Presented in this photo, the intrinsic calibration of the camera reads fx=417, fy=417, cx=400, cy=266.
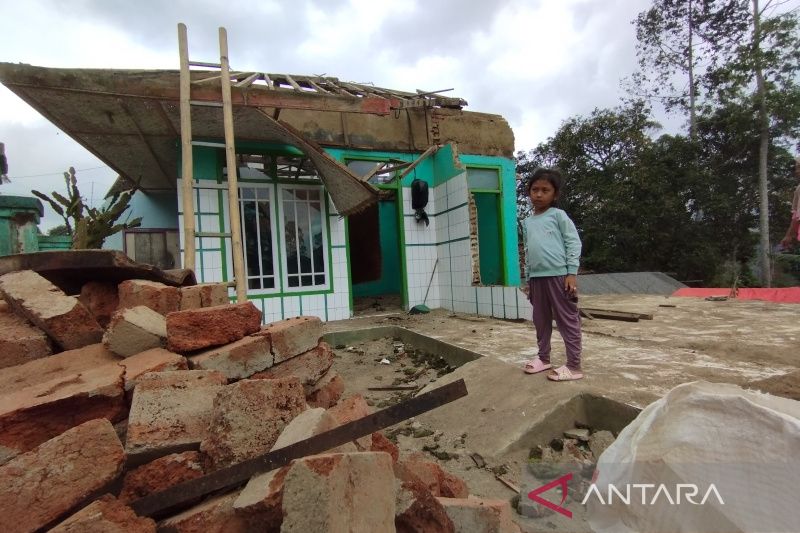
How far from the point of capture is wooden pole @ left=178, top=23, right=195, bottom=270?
4070mm

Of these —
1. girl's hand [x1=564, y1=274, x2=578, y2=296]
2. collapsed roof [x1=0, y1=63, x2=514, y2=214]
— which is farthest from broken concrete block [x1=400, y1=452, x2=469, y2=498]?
collapsed roof [x1=0, y1=63, x2=514, y2=214]

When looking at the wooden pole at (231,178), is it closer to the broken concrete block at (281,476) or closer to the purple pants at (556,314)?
the purple pants at (556,314)

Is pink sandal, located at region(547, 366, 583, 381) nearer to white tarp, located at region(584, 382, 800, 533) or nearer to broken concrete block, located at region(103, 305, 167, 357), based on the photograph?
white tarp, located at region(584, 382, 800, 533)

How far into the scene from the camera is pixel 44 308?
85.4 inches

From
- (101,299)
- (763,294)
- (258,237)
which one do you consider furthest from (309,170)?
(763,294)

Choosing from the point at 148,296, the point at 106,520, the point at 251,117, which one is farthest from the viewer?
the point at 251,117

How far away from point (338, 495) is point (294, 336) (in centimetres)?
128

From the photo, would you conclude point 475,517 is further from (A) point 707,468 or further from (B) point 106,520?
(B) point 106,520

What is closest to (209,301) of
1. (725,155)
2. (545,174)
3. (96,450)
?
(96,450)

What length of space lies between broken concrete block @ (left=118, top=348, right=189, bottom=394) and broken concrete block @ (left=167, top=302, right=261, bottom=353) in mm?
81

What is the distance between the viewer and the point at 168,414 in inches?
61.2

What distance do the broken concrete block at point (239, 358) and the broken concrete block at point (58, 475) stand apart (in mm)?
563

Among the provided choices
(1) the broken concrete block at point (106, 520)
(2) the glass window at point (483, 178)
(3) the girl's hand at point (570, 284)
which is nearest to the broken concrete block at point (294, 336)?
(1) the broken concrete block at point (106, 520)

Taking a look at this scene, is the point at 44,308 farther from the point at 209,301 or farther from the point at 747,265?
the point at 747,265
